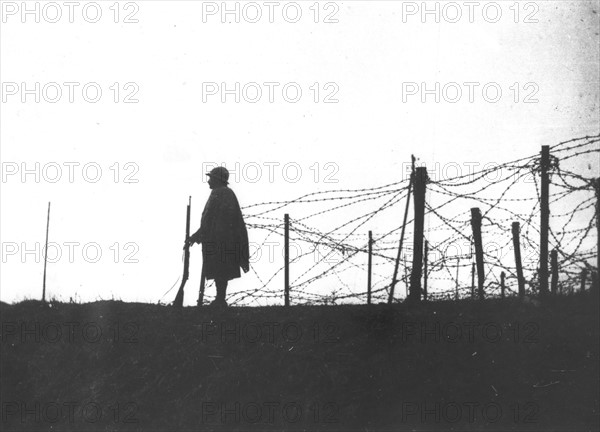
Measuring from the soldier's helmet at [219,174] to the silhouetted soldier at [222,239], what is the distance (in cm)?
15

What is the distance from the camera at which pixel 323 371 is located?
8023 mm

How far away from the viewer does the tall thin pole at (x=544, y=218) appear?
27.8ft

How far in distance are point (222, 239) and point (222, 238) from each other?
0.01m

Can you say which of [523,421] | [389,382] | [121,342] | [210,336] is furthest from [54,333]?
[523,421]

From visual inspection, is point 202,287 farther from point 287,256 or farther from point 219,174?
point 219,174

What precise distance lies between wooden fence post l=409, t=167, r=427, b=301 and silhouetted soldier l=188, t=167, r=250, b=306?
2766 mm

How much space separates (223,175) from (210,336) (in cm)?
288

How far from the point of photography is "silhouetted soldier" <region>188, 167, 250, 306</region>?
35.1ft

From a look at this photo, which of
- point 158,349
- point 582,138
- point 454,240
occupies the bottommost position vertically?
point 158,349

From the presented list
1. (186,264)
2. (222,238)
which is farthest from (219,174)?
(186,264)

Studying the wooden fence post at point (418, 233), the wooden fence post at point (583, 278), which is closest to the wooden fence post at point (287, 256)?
the wooden fence post at point (418, 233)

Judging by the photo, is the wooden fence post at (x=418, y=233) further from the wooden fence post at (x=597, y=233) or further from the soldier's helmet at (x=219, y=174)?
the soldier's helmet at (x=219, y=174)

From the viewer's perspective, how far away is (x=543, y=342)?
25.3 ft

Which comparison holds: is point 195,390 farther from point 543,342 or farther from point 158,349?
point 543,342
